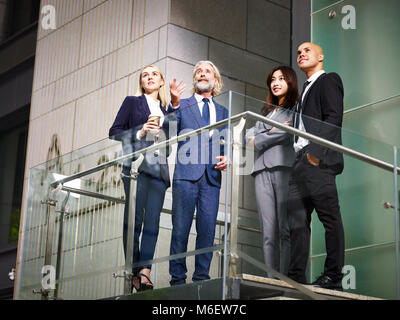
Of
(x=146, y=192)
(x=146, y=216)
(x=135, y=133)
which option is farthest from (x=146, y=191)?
(x=135, y=133)

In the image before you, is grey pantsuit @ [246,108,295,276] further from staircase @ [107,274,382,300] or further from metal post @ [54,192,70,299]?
metal post @ [54,192,70,299]

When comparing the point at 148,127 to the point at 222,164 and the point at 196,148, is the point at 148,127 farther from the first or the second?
the point at 222,164

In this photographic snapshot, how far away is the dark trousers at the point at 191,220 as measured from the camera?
231 inches

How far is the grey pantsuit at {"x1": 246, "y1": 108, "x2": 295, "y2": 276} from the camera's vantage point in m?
5.89

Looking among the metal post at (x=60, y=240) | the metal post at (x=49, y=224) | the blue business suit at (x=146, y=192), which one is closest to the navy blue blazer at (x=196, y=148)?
the blue business suit at (x=146, y=192)

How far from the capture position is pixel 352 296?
19.7ft

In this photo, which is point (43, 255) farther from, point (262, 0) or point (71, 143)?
point (262, 0)

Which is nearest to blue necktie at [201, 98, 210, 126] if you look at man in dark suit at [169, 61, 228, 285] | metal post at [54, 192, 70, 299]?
man in dark suit at [169, 61, 228, 285]

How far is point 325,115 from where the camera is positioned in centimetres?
646

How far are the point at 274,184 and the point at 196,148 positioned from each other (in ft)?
2.16

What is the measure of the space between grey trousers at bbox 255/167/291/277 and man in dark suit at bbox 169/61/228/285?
1.11ft

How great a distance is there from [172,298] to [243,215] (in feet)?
2.81

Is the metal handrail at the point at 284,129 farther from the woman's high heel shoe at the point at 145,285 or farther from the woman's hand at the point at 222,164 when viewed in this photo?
the woman's high heel shoe at the point at 145,285
